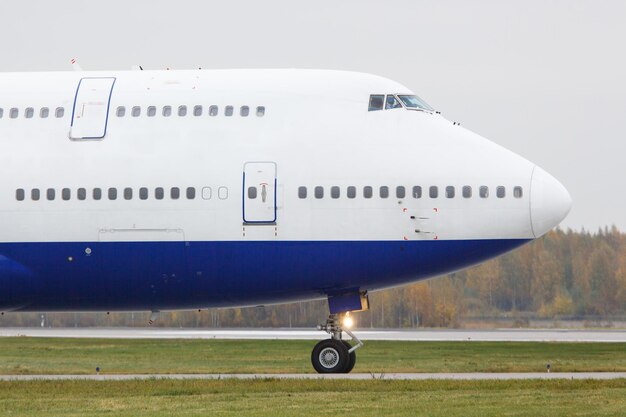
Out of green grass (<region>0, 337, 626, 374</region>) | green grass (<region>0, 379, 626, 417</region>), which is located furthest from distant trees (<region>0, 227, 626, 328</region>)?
green grass (<region>0, 379, 626, 417</region>)

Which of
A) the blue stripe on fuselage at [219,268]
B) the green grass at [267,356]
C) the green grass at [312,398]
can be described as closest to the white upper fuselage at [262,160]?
the blue stripe on fuselage at [219,268]

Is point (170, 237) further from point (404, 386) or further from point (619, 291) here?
point (619, 291)

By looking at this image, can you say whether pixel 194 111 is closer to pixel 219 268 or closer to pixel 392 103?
pixel 219 268

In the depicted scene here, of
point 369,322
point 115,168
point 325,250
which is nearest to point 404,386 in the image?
point 325,250

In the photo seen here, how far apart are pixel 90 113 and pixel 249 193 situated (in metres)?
4.74

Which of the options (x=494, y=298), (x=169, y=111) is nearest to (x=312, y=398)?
(x=169, y=111)

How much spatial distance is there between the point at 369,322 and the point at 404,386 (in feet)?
198

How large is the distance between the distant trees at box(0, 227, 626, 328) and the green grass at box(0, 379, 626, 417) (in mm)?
50708

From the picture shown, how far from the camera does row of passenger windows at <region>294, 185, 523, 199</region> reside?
3275 cm

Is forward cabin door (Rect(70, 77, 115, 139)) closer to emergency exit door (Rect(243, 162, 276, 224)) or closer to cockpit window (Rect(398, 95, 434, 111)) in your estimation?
emergency exit door (Rect(243, 162, 276, 224))

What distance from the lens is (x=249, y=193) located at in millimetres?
32938

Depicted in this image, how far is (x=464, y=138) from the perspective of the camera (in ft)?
111

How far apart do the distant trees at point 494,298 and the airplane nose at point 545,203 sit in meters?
50.0

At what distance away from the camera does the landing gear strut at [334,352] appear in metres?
33.8
